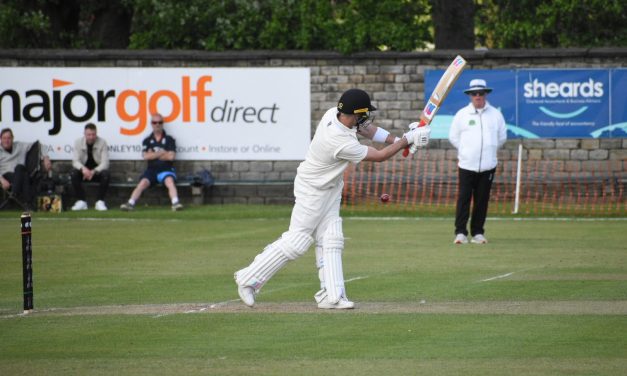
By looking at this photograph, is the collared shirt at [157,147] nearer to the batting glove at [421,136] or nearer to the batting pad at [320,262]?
the batting pad at [320,262]

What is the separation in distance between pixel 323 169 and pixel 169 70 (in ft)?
43.9

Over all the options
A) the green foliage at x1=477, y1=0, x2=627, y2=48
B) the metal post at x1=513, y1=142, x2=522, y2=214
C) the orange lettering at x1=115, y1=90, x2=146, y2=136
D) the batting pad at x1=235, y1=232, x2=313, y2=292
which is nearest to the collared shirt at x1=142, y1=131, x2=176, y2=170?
the orange lettering at x1=115, y1=90, x2=146, y2=136

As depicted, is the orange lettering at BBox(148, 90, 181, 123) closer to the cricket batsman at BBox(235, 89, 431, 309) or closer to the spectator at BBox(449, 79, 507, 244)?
the spectator at BBox(449, 79, 507, 244)

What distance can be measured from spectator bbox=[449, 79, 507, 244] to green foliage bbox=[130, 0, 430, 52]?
8.33 meters

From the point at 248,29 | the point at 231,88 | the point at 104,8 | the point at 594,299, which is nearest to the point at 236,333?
the point at 594,299

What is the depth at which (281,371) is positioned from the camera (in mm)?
7105

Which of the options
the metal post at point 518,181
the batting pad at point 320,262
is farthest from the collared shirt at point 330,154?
the metal post at point 518,181

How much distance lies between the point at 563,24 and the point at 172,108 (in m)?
10.4

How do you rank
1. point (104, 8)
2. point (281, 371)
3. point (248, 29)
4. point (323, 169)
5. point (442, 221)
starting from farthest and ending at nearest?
1. point (104, 8)
2. point (248, 29)
3. point (442, 221)
4. point (323, 169)
5. point (281, 371)

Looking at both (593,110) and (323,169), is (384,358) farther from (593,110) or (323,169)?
(593,110)

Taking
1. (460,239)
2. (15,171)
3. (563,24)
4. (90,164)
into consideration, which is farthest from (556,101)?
(15,171)

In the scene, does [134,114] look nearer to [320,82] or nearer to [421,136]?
[320,82]

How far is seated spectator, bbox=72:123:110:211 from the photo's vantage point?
2167 cm

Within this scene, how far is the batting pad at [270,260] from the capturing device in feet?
31.4
